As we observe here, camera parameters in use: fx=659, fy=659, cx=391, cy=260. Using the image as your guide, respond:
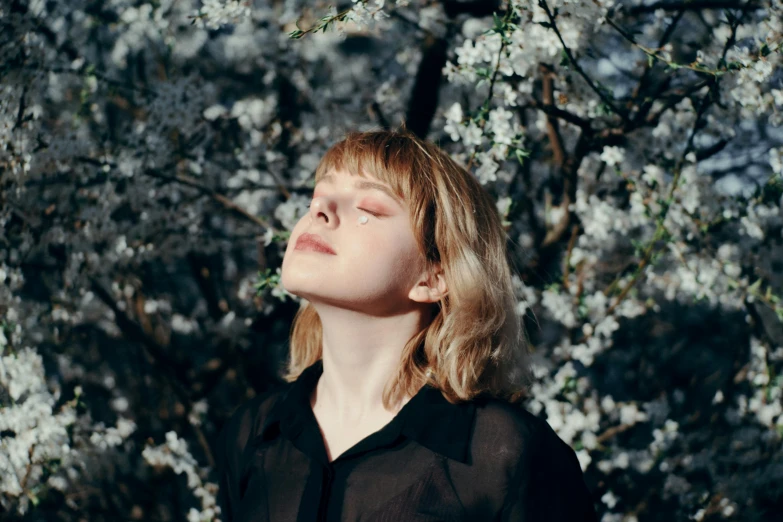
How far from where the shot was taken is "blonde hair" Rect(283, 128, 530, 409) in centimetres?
157

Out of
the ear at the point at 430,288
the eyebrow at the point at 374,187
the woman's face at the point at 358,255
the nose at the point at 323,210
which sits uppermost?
the eyebrow at the point at 374,187

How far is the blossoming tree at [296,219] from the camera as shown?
237 cm

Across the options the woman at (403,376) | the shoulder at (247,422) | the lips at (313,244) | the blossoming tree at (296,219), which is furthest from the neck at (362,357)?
the blossoming tree at (296,219)

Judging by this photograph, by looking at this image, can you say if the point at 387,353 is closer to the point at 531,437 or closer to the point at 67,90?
the point at 531,437

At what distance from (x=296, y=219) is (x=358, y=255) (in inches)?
48.7

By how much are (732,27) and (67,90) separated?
8.01ft

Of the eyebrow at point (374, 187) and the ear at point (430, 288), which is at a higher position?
the eyebrow at point (374, 187)

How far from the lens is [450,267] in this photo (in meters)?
1.61

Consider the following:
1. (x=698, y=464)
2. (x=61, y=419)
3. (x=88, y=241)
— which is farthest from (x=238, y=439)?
(x=698, y=464)

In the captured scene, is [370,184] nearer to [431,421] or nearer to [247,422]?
[431,421]

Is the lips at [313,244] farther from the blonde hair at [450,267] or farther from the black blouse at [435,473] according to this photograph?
the black blouse at [435,473]

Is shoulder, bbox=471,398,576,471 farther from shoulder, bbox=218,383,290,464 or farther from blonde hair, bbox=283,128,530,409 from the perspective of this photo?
shoulder, bbox=218,383,290,464

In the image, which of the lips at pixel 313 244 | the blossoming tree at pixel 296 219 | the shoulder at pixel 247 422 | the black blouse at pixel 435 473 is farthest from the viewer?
the blossoming tree at pixel 296 219

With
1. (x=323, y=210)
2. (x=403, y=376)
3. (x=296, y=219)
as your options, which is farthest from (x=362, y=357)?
(x=296, y=219)
